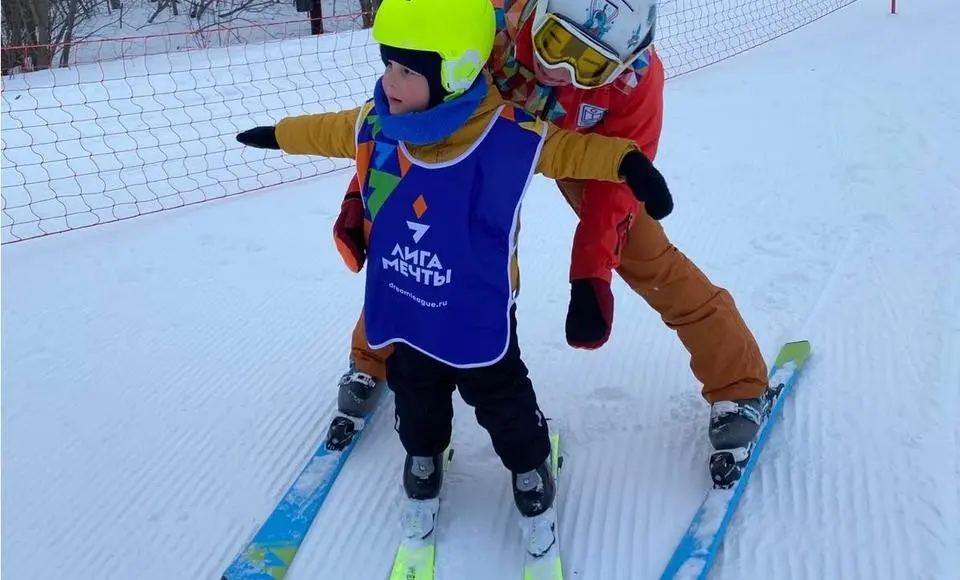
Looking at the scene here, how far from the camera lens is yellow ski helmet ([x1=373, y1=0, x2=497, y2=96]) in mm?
1549

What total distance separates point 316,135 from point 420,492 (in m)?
0.96

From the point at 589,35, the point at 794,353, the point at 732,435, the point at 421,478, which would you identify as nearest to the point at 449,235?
the point at 589,35

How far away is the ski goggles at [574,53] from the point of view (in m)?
1.71

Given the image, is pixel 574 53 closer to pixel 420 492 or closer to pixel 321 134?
pixel 321 134

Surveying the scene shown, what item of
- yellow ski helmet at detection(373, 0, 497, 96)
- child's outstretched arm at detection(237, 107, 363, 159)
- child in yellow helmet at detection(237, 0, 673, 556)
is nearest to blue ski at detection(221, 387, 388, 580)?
child in yellow helmet at detection(237, 0, 673, 556)

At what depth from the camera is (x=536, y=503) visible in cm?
195

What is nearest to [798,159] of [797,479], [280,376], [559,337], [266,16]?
[559,337]

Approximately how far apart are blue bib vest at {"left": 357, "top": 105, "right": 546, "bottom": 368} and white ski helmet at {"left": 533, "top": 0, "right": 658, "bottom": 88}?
169 mm

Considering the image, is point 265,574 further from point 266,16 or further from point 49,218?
point 266,16

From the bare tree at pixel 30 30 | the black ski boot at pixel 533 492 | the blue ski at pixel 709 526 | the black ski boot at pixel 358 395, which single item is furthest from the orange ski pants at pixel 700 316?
the bare tree at pixel 30 30

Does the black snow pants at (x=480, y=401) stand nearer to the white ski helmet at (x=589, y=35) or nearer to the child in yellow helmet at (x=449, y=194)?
the child in yellow helmet at (x=449, y=194)

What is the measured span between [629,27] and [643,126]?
27 centimetres

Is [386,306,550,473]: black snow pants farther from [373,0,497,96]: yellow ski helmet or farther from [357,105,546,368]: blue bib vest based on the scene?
[373,0,497,96]: yellow ski helmet

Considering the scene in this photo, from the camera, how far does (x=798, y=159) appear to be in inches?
181
